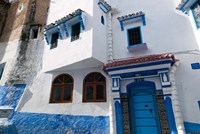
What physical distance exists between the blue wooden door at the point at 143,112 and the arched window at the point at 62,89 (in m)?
3.00

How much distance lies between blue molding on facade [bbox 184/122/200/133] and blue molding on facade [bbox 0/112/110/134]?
2.94m

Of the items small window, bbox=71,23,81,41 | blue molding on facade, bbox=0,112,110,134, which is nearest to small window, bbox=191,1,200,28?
small window, bbox=71,23,81,41

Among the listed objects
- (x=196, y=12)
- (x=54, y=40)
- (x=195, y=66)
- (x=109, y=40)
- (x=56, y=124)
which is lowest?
(x=56, y=124)

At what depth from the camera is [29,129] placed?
7.80 meters

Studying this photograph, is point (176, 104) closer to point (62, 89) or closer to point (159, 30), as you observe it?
point (159, 30)

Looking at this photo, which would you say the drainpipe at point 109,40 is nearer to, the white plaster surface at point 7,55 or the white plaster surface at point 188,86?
the white plaster surface at point 188,86

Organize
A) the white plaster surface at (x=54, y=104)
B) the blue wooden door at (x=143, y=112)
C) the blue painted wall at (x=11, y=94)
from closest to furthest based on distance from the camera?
the blue wooden door at (x=143, y=112), the white plaster surface at (x=54, y=104), the blue painted wall at (x=11, y=94)

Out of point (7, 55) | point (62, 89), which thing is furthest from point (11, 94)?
point (7, 55)

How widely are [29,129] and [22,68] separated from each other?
3.81 meters

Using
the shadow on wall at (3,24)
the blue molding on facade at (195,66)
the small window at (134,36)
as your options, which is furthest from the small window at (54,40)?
the blue molding on facade at (195,66)

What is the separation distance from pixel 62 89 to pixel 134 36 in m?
4.49

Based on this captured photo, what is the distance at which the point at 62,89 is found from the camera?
831 cm

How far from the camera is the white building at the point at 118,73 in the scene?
642 cm

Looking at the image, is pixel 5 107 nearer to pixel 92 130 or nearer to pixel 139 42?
pixel 92 130
